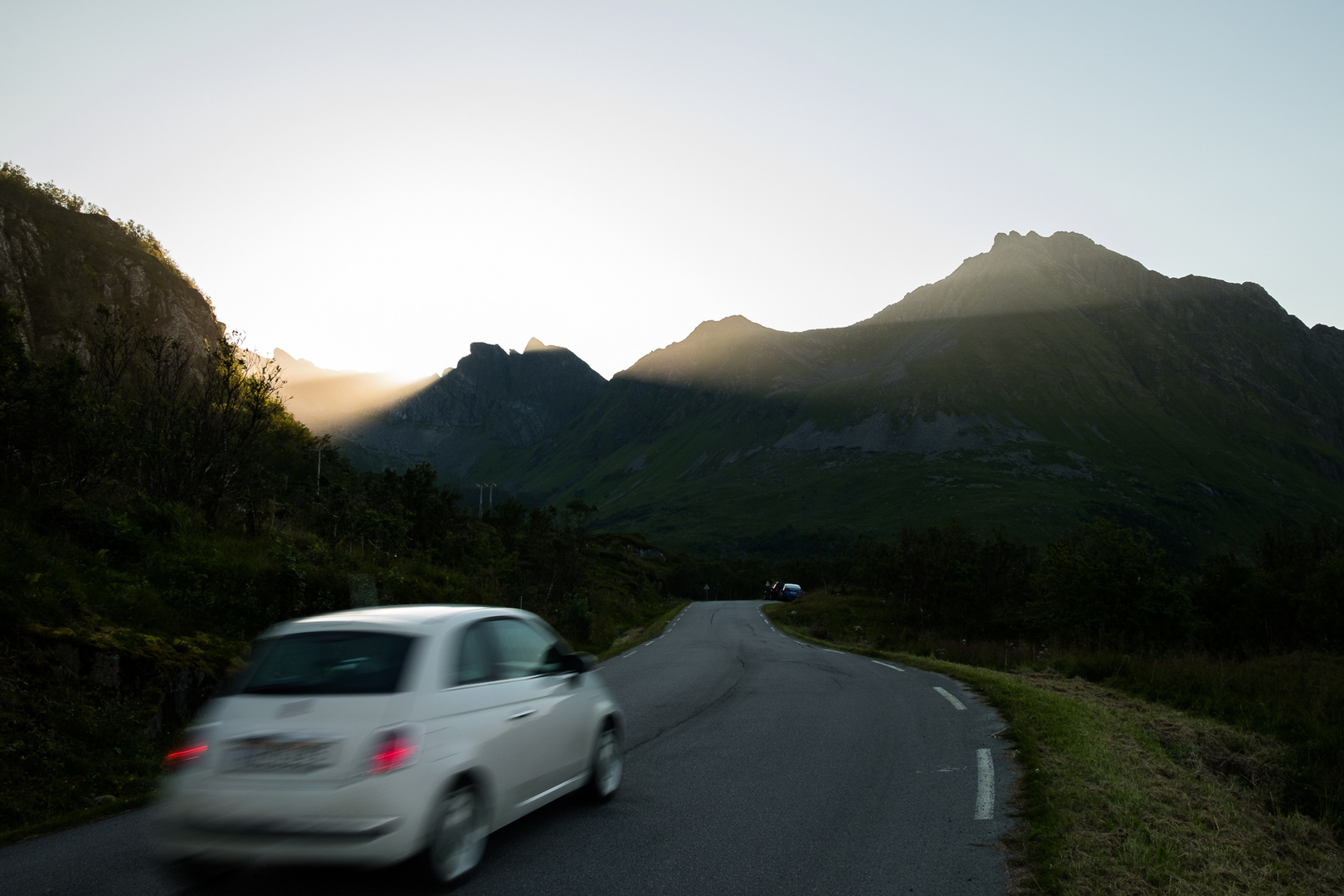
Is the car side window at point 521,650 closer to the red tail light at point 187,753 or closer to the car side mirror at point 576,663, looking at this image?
the car side mirror at point 576,663

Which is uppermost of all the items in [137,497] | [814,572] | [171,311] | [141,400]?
[171,311]

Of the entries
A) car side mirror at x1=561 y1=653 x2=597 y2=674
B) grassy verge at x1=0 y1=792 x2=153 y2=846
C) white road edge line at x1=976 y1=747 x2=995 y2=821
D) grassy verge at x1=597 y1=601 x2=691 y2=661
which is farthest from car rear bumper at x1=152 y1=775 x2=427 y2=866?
grassy verge at x1=597 y1=601 x2=691 y2=661

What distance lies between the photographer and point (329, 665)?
526 cm

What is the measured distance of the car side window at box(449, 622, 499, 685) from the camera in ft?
18.5

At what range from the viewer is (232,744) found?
4.95 m

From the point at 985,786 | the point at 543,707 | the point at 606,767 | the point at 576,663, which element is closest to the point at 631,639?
the point at 985,786

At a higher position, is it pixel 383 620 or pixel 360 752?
pixel 383 620

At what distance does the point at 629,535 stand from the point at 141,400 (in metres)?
130

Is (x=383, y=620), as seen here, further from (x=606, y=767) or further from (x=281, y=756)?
(x=606, y=767)

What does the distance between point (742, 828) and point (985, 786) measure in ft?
8.99

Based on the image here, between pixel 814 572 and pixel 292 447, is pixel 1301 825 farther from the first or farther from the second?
pixel 814 572

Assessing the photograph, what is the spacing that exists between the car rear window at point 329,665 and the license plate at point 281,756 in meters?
0.34

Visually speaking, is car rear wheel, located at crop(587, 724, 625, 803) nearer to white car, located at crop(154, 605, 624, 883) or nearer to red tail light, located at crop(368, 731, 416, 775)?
white car, located at crop(154, 605, 624, 883)

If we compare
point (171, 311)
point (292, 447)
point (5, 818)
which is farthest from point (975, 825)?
point (171, 311)
